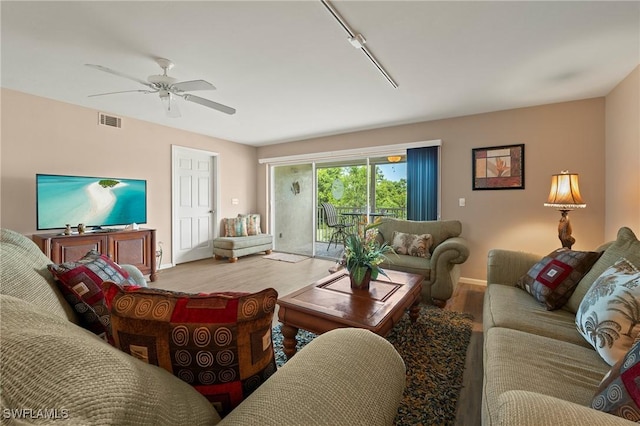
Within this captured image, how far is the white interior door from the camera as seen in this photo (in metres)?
4.86

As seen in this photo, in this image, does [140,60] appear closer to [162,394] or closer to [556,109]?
[162,394]

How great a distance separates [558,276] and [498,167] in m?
2.33

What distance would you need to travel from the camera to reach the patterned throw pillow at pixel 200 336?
2.29 ft

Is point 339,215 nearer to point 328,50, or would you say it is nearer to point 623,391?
point 328,50

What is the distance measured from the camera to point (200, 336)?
0.69 meters

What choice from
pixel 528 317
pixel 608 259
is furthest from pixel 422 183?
pixel 528 317

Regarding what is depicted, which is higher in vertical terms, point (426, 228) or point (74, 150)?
point (74, 150)

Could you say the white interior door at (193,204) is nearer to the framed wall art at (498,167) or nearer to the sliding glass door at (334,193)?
the sliding glass door at (334,193)

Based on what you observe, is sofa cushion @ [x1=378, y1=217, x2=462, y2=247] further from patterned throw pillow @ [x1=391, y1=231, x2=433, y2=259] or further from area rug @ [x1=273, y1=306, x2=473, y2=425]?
area rug @ [x1=273, y1=306, x2=473, y2=425]

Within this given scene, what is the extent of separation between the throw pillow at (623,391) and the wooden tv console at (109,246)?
4.38m

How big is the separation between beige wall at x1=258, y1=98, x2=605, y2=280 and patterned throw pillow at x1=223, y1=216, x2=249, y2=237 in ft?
11.4

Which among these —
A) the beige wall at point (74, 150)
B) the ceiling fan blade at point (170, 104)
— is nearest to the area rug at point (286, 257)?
the beige wall at point (74, 150)

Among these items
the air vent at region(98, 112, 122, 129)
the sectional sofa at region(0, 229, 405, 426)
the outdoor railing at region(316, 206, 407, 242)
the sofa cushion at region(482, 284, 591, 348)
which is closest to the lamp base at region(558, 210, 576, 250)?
the sofa cushion at region(482, 284, 591, 348)

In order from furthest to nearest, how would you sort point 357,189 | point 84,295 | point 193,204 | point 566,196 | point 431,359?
point 357,189 < point 193,204 < point 566,196 < point 431,359 < point 84,295
